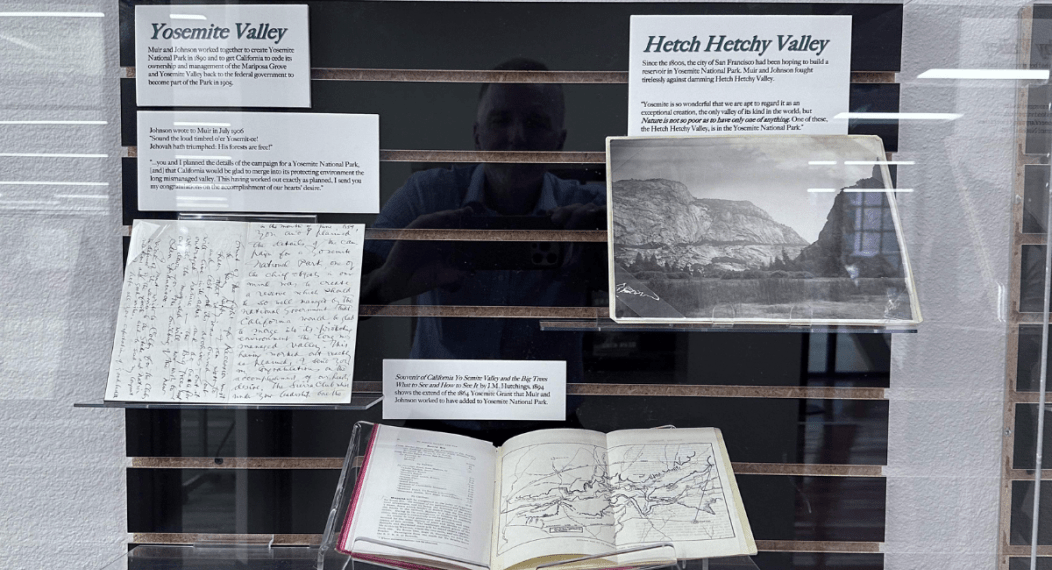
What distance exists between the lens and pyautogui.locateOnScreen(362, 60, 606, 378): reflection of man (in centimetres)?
112

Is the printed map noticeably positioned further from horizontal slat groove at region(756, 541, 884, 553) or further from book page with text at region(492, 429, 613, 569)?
horizontal slat groove at region(756, 541, 884, 553)

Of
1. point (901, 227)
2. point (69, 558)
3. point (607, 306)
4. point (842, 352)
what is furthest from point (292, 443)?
point (901, 227)

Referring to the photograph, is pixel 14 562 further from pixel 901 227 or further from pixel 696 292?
pixel 901 227

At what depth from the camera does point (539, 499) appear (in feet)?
3.29

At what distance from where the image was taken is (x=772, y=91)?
42.8 inches

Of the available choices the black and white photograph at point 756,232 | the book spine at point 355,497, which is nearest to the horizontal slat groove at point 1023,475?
the black and white photograph at point 756,232

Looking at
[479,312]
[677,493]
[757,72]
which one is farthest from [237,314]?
[757,72]

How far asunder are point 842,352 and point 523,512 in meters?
0.60

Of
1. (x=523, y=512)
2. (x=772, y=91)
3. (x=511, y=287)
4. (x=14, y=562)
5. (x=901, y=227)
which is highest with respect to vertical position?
(x=772, y=91)

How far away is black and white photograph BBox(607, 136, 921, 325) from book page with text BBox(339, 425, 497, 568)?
351 millimetres

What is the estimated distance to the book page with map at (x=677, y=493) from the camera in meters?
0.98

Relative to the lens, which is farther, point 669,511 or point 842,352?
point 842,352

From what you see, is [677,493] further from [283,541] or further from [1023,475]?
[283,541]

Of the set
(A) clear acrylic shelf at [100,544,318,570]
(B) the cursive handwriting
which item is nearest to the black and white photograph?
(B) the cursive handwriting
